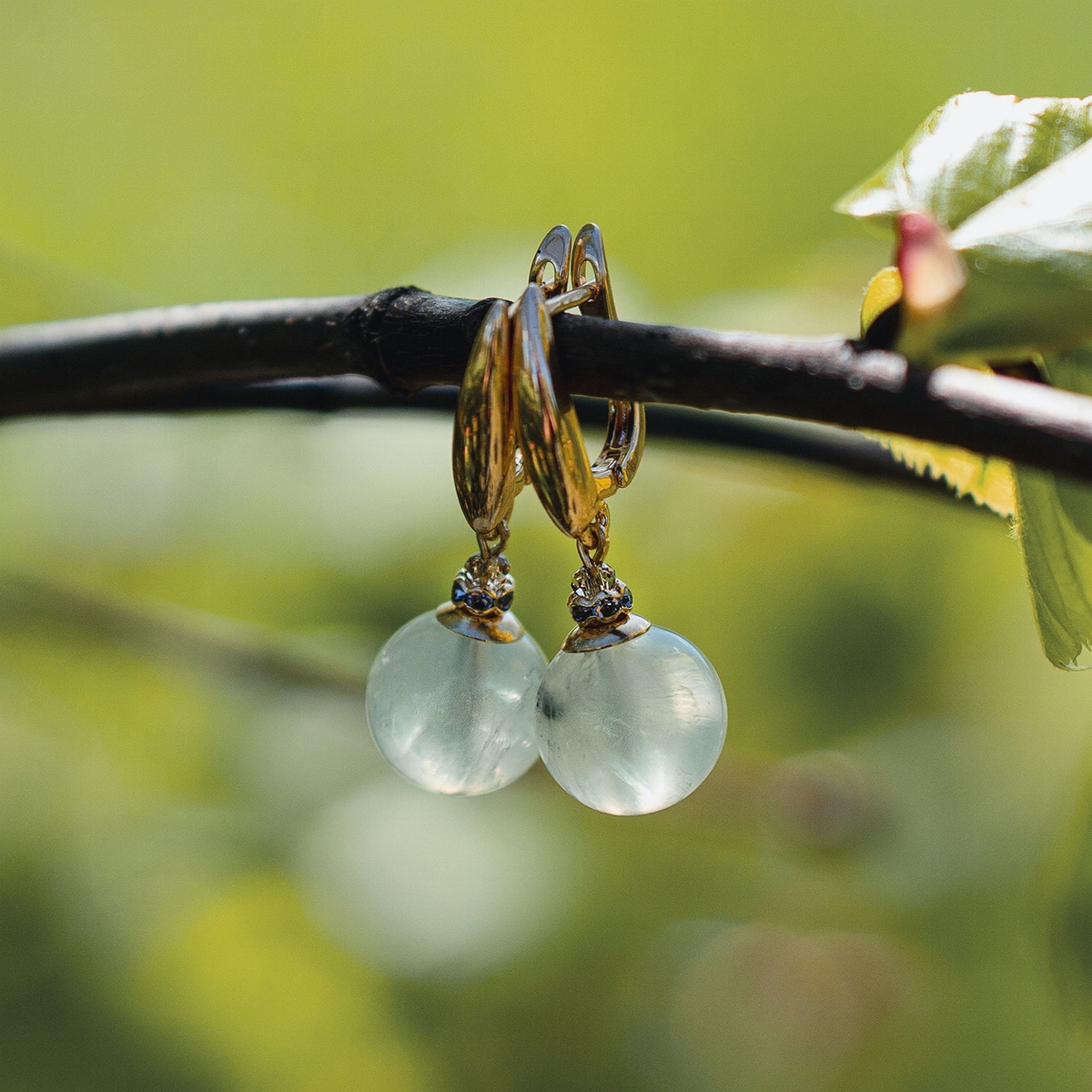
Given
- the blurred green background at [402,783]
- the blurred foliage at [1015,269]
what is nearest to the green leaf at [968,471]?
the blurred foliage at [1015,269]

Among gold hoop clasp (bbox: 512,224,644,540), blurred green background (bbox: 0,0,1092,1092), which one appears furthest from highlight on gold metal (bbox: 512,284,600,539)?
blurred green background (bbox: 0,0,1092,1092)

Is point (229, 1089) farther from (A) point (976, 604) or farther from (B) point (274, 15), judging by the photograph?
(B) point (274, 15)

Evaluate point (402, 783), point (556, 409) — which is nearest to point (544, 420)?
point (556, 409)

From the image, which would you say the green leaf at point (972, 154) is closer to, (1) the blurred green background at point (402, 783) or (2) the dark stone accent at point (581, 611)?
(2) the dark stone accent at point (581, 611)

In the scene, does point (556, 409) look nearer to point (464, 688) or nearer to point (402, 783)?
point (464, 688)

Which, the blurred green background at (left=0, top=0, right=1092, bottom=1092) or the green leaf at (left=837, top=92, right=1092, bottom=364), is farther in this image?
the blurred green background at (left=0, top=0, right=1092, bottom=1092)

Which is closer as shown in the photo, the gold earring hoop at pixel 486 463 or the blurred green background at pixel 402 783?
the gold earring hoop at pixel 486 463

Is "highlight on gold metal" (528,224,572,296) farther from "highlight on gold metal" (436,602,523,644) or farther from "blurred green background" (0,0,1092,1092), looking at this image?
"blurred green background" (0,0,1092,1092)

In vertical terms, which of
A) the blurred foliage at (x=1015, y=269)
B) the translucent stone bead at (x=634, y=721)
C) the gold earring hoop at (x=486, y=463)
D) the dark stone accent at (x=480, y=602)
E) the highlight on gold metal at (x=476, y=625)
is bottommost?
the translucent stone bead at (x=634, y=721)
